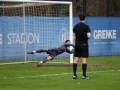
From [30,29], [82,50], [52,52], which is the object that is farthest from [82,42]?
[30,29]

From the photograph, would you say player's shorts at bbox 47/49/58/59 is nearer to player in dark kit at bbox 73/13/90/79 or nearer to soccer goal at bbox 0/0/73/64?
soccer goal at bbox 0/0/73/64

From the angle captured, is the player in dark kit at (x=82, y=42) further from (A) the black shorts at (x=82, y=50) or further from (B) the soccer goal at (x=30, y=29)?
(B) the soccer goal at (x=30, y=29)

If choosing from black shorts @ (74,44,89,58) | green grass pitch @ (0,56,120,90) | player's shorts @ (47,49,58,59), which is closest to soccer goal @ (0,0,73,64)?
player's shorts @ (47,49,58,59)

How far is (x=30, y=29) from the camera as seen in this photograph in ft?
76.2

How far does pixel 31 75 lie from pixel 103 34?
1265 cm

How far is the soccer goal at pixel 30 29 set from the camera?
74.7 feet

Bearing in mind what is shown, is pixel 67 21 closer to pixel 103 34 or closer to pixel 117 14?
pixel 103 34

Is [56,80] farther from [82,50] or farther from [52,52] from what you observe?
[52,52]

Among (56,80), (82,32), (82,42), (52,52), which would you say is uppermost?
(82,32)

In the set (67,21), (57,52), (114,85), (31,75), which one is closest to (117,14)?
(67,21)

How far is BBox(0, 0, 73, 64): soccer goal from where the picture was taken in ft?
74.7

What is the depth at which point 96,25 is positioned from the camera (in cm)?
2856

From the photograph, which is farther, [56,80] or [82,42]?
[82,42]

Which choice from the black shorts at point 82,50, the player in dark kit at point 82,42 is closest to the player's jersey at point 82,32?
the player in dark kit at point 82,42
